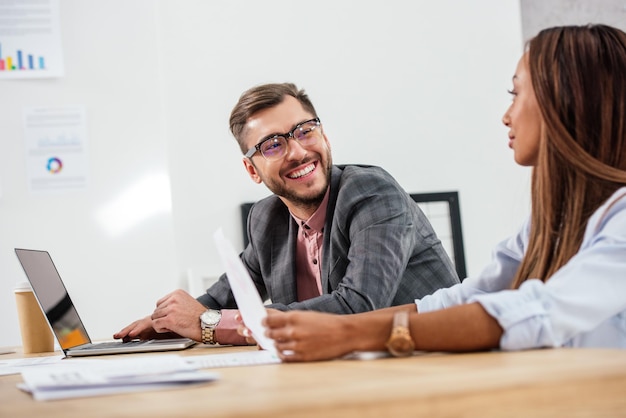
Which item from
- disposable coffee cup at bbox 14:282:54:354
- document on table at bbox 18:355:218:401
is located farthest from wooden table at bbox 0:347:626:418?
disposable coffee cup at bbox 14:282:54:354

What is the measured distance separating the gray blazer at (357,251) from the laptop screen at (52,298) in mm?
395

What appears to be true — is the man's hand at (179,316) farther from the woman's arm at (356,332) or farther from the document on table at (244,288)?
the woman's arm at (356,332)

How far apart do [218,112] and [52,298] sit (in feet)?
5.35

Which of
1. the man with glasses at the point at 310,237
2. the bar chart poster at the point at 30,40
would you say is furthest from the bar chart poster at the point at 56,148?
the man with glasses at the point at 310,237

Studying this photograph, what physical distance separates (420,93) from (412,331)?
2824mm

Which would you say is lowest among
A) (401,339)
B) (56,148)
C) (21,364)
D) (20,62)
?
(21,364)

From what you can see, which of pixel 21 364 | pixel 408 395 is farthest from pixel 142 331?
pixel 408 395

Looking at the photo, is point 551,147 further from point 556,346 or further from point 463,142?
point 463,142

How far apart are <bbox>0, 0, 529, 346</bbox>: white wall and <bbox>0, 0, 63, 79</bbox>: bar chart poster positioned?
1.6 inches

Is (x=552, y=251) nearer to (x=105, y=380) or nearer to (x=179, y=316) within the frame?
(x=105, y=380)

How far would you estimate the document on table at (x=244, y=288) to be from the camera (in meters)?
1.12

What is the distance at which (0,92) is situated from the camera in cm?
312

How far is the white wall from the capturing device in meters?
3.16

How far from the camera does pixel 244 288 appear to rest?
115 cm
